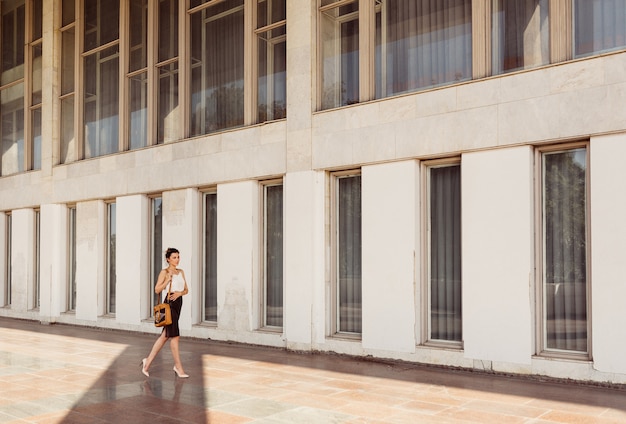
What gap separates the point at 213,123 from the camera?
15.2 meters

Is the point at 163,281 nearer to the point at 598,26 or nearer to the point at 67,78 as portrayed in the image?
the point at 598,26

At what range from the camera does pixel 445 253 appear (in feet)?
36.8

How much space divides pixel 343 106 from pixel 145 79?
22.0ft

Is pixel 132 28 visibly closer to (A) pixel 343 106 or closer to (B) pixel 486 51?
(A) pixel 343 106

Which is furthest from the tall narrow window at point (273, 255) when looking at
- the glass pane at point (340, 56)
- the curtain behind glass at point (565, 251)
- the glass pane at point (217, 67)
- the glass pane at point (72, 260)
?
the glass pane at point (72, 260)

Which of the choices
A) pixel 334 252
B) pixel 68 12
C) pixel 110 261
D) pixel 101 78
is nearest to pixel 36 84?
pixel 68 12

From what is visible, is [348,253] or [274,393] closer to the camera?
[274,393]

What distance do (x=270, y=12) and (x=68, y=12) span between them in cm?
832

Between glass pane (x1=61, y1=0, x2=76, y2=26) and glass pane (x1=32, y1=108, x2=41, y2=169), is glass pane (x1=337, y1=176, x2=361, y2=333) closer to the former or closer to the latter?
glass pane (x1=61, y1=0, x2=76, y2=26)

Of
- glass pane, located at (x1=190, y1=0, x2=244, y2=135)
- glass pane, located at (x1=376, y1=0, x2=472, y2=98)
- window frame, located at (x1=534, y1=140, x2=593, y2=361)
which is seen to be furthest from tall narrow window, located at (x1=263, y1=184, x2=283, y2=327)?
window frame, located at (x1=534, y1=140, x2=593, y2=361)

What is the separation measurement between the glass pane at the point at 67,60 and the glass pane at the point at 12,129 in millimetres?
2663

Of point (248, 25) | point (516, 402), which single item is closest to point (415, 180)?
point (516, 402)

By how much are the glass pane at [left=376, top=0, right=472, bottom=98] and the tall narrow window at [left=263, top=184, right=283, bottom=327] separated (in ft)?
10.6

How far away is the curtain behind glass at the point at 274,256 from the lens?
1373cm
